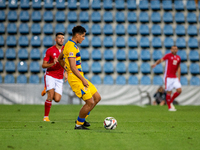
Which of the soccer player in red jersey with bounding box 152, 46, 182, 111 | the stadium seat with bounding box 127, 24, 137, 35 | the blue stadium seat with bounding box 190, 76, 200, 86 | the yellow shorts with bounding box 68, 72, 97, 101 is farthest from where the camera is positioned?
the stadium seat with bounding box 127, 24, 137, 35

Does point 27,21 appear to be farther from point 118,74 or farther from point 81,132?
point 81,132

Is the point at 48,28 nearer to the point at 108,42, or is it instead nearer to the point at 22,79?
the point at 22,79

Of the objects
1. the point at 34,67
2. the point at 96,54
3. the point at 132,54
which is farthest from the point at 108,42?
the point at 34,67

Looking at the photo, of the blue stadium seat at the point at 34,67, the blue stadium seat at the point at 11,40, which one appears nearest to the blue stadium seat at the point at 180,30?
the blue stadium seat at the point at 34,67

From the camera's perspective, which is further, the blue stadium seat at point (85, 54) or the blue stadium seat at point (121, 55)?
the blue stadium seat at point (121, 55)

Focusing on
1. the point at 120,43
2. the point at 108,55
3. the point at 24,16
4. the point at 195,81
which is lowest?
the point at 195,81

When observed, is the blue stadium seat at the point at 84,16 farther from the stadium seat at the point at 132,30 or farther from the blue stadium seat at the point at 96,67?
the blue stadium seat at the point at 96,67

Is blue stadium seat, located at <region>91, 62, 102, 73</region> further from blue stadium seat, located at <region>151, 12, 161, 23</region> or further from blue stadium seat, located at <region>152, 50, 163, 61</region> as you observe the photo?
blue stadium seat, located at <region>151, 12, 161, 23</region>

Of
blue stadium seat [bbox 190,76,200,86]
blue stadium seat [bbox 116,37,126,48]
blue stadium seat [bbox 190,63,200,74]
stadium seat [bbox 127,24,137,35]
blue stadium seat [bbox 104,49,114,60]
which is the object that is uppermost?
stadium seat [bbox 127,24,137,35]

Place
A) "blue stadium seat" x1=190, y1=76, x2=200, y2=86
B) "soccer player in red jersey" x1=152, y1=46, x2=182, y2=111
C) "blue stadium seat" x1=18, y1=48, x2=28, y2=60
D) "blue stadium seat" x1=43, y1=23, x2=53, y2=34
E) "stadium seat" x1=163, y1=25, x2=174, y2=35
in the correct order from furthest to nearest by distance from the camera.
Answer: "stadium seat" x1=163, y1=25, x2=174, y2=35, "blue stadium seat" x1=43, y1=23, x2=53, y2=34, "blue stadium seat" x1=18, y1=48, x2=28, y2=60, "blue stadium seat" x1=190, y1=76, x2=200, y2=86, "soccer player in red jersey" x1=152, y1=46, x2=182, y2=111

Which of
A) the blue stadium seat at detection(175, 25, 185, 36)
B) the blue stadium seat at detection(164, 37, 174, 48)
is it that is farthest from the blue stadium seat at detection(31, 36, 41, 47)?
the blue stadium seat at detection(175, 25, 185, 36)

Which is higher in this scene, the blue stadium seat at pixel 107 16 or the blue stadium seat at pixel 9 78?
the blue stadium seat at pixel 107 16

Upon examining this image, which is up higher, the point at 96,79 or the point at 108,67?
the point at 108,67

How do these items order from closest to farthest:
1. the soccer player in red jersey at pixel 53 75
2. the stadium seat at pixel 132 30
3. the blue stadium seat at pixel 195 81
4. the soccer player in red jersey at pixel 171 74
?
the soccer player in red jersey at pixel 53 75, the soccer player in red jersey at pixel 171 74, the blue stadium seat at pixel 195 81, the stadium seat at pixel 132 30
